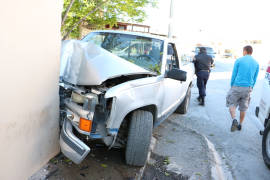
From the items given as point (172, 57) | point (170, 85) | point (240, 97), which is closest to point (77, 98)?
point (170, 85)

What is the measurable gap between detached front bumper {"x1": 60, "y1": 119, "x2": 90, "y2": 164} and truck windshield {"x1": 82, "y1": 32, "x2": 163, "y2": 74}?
5.39ft

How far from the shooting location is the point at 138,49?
161 inches

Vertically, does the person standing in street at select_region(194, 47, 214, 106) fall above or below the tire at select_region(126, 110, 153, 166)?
above

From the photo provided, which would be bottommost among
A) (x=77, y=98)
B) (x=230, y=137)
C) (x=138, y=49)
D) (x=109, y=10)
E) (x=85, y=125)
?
(x=230, y=137)

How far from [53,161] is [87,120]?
3.07 ft

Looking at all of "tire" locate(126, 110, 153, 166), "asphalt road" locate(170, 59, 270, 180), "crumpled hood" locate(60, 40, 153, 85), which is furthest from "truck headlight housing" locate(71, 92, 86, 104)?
"asphalt road" locate(170, 59, 270, 180)

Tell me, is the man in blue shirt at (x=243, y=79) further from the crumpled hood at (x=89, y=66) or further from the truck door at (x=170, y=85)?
the crumpled hood at (x=89, y=66)

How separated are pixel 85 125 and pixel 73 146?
26cm

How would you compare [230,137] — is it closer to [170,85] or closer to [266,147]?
[266,147]

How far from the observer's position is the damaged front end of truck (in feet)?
8.96

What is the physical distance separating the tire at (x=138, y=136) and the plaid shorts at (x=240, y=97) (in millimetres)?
3033

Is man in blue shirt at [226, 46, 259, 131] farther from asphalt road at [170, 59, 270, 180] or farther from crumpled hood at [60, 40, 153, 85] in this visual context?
crumpled hood at [60, 40, 153, 85]

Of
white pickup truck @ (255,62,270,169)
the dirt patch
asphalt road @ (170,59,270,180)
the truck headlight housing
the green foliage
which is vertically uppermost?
the green foliage

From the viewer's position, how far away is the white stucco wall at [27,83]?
88.7 inches
